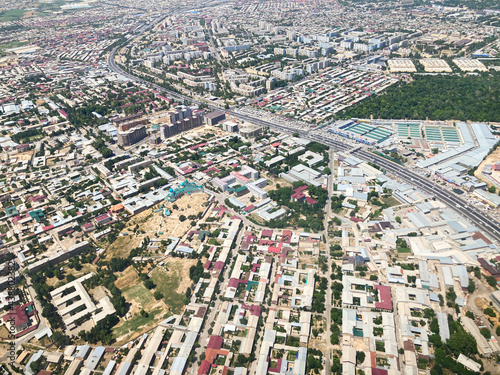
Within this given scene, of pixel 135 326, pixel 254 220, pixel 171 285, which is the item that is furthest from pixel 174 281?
pixel 254 220

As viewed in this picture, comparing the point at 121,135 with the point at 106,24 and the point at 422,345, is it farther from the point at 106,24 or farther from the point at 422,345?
the point at 106,24

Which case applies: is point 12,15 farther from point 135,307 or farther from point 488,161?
point 488,161

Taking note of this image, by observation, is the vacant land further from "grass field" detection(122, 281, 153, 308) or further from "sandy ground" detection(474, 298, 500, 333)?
"sandy ground" detection(474, 298, 500, 333)

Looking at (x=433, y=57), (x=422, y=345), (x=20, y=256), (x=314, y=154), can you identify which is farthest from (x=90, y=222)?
(x=433, y=57)

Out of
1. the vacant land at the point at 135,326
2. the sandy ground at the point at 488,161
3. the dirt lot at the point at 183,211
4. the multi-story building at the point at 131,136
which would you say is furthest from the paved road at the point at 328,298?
the multi-story building at the point at 131,136

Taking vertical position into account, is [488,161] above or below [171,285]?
above

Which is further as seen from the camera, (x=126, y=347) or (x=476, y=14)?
(x=476, y=14)
